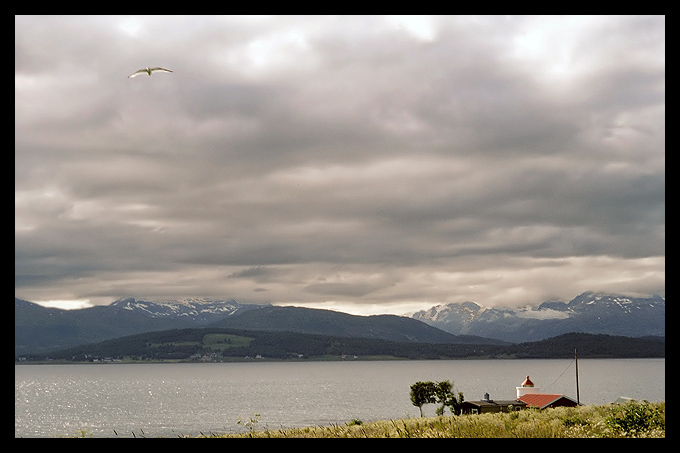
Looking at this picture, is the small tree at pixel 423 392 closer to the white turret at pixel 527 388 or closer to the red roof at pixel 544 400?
the white turret at pixel 527 388

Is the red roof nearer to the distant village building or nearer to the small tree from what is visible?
the distant village building

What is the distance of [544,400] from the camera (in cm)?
8825

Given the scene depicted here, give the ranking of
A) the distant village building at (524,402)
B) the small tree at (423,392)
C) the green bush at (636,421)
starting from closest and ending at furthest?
the green bush at (636,421)
the distant village building at (524,402)
the small tree at (423,392)

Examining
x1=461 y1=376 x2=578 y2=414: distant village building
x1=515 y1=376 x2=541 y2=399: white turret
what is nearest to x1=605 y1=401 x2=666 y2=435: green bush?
x1=461 y1=376 x2=578 y2=414: distant village building

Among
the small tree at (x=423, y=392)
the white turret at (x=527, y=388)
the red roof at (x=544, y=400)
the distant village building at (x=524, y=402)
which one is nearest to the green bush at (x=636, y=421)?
the red roof at (x=544, y=400)

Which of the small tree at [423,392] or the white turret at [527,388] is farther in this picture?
the small tree at [423,392]

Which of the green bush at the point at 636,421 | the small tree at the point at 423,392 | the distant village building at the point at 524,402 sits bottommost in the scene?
the small tree at the point at 423,392

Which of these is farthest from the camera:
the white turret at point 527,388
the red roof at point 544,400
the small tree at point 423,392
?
the small tree at point 423,392

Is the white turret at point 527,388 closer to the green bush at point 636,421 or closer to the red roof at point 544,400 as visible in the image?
the red roof at point 544,400

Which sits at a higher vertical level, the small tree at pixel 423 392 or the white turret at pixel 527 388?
the white turret at pixel 527 388

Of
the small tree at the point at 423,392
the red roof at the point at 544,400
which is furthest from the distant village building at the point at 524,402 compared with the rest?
the small tree at the point at 423,392

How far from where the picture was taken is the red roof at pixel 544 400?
83.8 metres

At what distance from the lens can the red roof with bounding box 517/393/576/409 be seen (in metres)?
83.8
